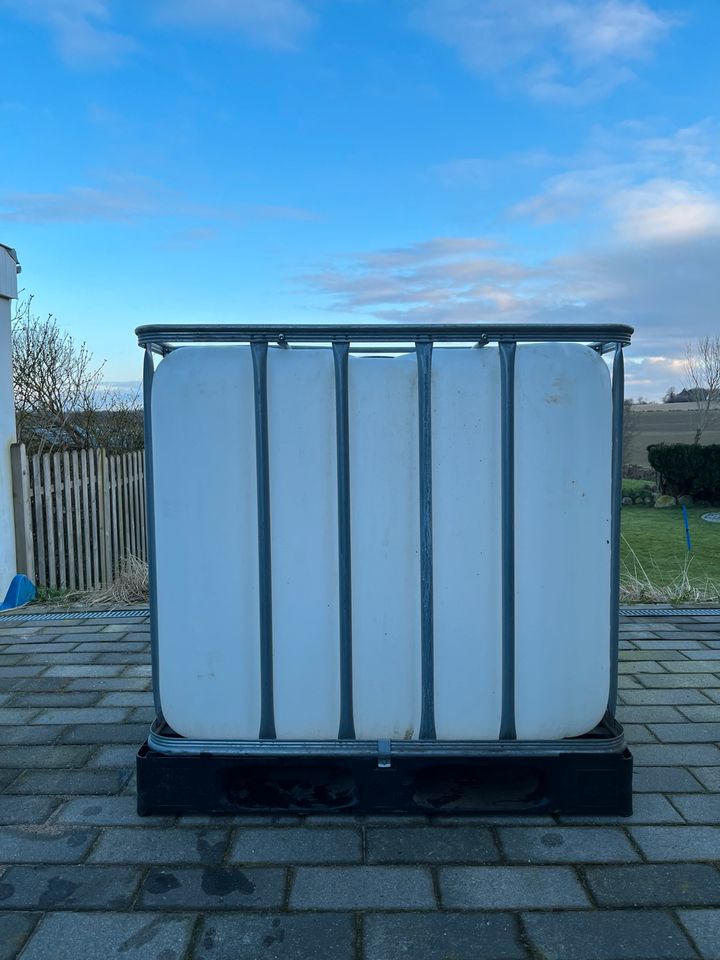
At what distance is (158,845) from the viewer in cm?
221

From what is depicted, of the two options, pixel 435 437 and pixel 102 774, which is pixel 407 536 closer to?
pixel 435 437

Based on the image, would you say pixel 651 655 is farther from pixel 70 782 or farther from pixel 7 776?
pixel 7 776

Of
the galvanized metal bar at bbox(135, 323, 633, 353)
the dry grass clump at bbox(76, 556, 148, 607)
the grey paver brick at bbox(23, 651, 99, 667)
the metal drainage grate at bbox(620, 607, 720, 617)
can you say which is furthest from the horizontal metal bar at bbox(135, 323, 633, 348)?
the dry grass clump at bbox(76, 556, 148, 607)

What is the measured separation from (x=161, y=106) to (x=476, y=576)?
4.84m

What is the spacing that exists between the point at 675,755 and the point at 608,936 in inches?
49.1

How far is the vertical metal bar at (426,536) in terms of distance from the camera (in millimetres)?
2264

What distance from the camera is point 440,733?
7.75ft

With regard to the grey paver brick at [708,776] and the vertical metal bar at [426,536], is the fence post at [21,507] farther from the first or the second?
the grey paver brick at [708,776]

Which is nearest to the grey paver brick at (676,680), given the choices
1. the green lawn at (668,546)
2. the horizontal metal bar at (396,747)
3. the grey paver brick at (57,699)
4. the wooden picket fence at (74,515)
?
the horizontal metal bar at (396,747)

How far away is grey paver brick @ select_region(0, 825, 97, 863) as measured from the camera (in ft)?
7.05

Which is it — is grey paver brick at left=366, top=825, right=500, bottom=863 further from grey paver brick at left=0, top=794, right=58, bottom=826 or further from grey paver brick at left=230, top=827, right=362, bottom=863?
grey paver brick at left=0, top=794, right=58, bottom=826

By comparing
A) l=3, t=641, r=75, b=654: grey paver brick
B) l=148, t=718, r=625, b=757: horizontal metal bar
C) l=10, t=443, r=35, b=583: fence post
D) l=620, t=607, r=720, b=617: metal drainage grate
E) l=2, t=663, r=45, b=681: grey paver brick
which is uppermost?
l=10, t=443, r=35, b=583: fence post

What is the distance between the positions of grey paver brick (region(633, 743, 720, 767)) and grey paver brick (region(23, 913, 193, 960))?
191 cm

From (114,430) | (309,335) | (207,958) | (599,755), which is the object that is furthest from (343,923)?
(114,430)
